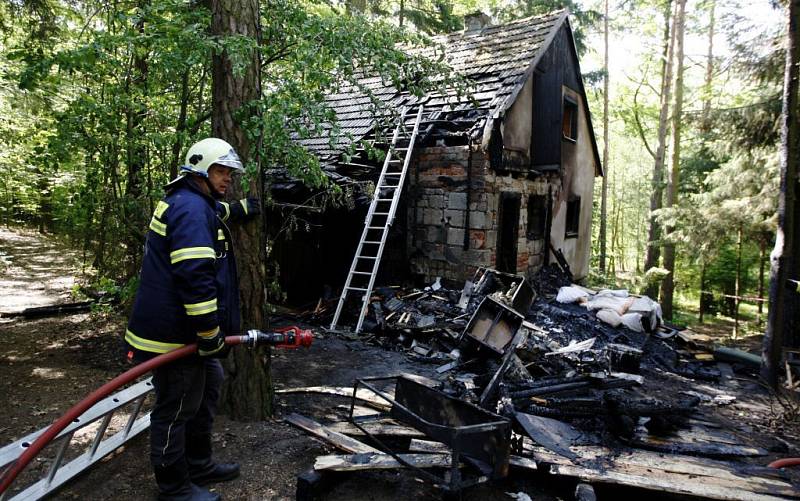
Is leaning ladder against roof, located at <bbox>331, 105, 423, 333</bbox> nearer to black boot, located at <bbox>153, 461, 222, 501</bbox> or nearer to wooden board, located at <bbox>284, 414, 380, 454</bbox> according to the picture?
wooden board, located at <bbox>284, 414, 380, 454</bbox>

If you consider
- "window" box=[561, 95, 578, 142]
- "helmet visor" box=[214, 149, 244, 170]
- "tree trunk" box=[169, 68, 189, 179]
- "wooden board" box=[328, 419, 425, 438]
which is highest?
"window" box=[561, 95, 578, 142]

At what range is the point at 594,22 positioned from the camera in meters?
18.5

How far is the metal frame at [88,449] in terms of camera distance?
9.27 feet

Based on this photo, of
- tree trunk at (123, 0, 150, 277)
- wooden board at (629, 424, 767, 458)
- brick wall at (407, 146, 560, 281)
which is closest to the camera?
wooden board at (629, 424, 767, 458)

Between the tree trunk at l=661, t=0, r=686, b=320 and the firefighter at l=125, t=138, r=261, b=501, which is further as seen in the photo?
the tree trunk at l=661, t=0, r=686, b=320

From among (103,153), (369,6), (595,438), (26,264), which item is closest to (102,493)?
(103,153)

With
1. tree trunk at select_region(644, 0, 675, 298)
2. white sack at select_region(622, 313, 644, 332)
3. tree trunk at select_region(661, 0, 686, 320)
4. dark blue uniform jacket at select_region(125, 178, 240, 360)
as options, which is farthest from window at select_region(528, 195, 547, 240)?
dark blue uniform jacket at select_region(125, 178, 240, 360)

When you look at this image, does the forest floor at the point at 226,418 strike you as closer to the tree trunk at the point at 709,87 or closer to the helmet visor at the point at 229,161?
the helmet visor at the point at 229,161

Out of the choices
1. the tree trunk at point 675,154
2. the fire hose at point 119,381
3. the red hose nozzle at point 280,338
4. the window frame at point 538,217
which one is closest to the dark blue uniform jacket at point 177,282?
the fire hose at point 119,381

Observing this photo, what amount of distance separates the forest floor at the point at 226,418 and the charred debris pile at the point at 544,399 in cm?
21

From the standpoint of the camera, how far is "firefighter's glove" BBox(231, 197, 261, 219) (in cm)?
383

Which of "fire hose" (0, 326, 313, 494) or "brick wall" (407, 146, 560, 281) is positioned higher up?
"brick wall" (407, 146, 560, 281)

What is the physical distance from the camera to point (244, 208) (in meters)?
3.85

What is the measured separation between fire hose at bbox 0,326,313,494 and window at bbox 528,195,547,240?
28.5ft
